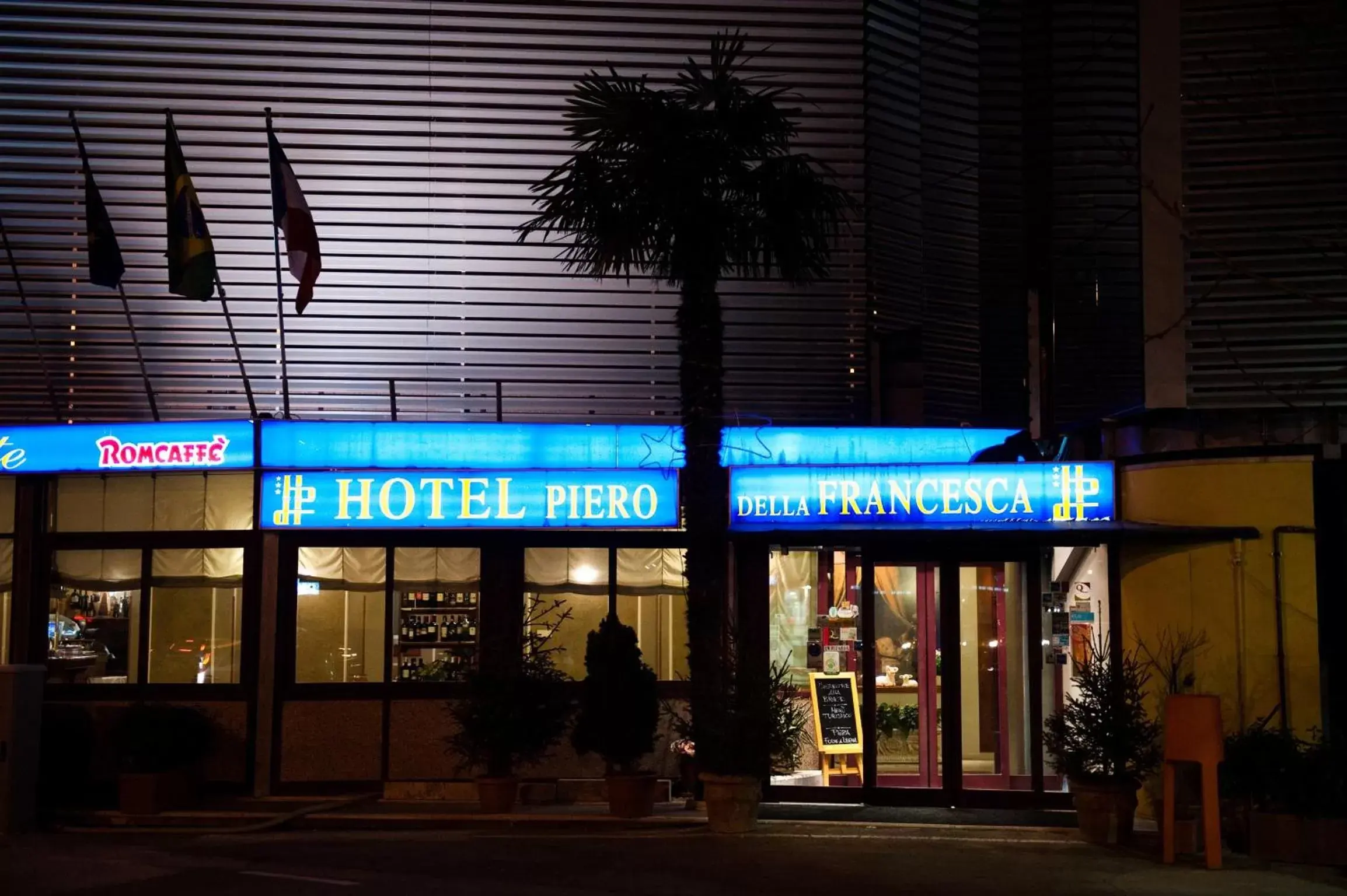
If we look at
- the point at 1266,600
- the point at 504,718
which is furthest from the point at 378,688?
the point at 1266,600

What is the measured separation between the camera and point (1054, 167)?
58.7 feet

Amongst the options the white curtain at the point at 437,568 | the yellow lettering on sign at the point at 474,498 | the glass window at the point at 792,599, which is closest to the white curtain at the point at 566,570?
the white curtain at the point at 437,568

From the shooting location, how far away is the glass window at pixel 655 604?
55.7 ft

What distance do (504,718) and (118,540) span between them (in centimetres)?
572

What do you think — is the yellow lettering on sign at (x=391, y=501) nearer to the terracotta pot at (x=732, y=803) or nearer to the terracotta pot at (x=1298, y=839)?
the terracotta pot at (x=732, y=803)

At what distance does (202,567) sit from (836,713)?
7659mm

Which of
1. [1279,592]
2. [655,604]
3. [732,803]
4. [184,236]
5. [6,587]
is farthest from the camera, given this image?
[6,587]

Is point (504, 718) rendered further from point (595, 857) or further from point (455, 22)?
point (455, 22)

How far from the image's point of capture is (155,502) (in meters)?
17.0

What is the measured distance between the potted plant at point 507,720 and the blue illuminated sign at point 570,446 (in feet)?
8.35

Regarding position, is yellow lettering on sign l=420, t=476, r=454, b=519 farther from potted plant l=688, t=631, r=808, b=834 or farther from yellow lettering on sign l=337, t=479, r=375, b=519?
potted plant l=688, t=631, r=808, b=834

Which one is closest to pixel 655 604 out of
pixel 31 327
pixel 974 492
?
pixel 974 492

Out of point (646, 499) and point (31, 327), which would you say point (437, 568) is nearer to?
point (646, 499)

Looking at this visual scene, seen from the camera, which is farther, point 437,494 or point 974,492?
point 437,494
